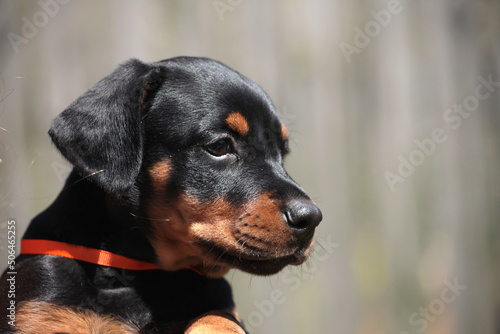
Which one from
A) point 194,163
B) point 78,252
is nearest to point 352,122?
point 194,163

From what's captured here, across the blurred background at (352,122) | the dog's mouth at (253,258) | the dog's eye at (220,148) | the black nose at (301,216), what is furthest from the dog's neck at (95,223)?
the blurred background at (352,122)

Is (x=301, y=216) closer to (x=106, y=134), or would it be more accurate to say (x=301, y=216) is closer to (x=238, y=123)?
(x=238, y=123)

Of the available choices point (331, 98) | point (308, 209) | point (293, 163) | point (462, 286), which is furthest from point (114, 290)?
point (462, 286)

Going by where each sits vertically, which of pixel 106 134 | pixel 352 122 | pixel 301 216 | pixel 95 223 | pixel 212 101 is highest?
pixel 212 101

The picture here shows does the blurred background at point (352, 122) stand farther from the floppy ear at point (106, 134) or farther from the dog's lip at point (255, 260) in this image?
the dog's lip at point (255, 260)

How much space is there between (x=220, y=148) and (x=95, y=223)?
731mm

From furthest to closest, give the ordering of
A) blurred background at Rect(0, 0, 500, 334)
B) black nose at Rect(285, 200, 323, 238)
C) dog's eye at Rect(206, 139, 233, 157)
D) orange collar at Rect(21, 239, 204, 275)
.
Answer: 1. blurred background at Rect(0, 0, 500, 334)
2. dog's eye at Rect(206, 139, 233, 157)
3. orange collar at Rect(21, 239, 204, 275)
4. black nose at Rect(285, 200, 323, 238)

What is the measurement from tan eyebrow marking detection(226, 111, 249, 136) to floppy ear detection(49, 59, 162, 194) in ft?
1.49

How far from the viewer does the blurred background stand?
4254 millimetres

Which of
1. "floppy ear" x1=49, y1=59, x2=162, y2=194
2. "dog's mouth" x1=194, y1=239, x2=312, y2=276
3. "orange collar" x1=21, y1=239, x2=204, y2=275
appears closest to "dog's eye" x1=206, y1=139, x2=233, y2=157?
"floppy ear" x1=49, y1=59, x2=162, y2=194

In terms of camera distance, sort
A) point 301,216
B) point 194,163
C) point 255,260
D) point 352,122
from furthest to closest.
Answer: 1. point 352,122
2. point 194,163
3. point 255,260
4. point 301,216

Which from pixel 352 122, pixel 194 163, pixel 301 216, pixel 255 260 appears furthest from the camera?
pixel 352 122

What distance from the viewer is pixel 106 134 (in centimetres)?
262

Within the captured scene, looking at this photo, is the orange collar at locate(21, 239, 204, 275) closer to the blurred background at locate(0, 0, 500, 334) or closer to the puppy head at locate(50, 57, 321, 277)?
the puppy head at locate(50, 57, 321, 277)
